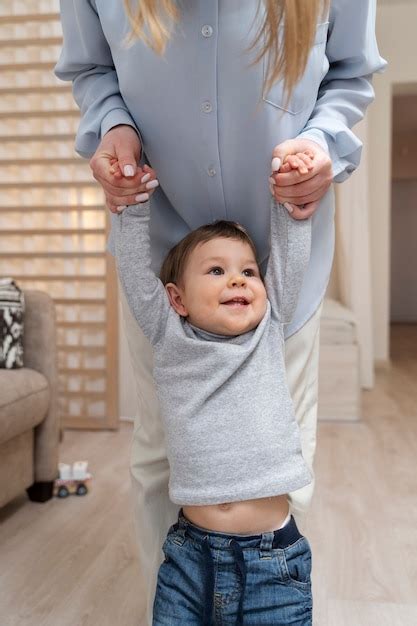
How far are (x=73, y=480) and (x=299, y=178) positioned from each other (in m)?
1.61

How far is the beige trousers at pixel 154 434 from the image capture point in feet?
3.84

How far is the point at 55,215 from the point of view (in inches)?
128

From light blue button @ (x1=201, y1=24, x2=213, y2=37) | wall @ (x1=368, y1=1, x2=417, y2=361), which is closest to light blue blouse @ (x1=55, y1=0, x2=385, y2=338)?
light blue button @ (x1=201, y1=24, x2=213, y2=37)

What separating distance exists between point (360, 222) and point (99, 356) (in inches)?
77.1

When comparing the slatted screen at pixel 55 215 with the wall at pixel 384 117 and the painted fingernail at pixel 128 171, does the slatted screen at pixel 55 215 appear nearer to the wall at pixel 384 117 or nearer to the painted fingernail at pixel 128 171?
the painted fingernail at pixel 128 171

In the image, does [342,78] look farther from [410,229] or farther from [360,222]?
[410,229]

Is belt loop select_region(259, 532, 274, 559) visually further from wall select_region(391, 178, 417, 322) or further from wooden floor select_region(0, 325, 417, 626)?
wall select_region(391, 178, 417, 322)

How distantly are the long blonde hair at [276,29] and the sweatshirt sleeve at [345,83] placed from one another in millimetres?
107

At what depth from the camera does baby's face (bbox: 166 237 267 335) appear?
40.3 inches

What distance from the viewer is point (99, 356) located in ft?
10.7

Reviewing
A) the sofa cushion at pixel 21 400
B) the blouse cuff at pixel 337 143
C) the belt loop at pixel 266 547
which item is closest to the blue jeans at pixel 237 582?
the belt loop at pixel 266 547

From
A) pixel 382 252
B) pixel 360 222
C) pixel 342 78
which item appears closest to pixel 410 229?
pixel 382 252

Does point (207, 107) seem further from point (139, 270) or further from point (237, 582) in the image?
point (237, 582)

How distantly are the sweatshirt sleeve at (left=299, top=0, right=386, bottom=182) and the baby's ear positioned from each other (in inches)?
11.9
